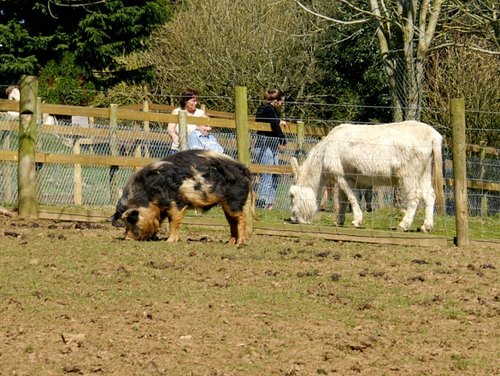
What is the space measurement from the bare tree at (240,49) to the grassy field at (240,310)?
778 inches

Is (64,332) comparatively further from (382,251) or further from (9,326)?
(382,251)

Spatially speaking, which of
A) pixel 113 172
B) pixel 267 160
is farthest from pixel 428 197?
pixel 113 172

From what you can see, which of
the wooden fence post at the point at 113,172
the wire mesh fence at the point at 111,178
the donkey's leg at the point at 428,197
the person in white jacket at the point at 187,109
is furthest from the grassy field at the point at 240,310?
the person in white jacket at the point at 187,109

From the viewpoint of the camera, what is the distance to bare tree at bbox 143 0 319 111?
102ft

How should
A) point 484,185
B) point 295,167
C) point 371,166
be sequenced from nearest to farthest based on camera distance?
point 371,166, point 295,167, point 484,185

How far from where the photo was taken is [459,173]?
12.2m

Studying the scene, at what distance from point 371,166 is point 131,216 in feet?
12.3

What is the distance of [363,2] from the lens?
25.0 meters

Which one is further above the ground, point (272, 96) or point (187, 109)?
point (272, 96)

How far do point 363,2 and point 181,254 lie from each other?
15.3m

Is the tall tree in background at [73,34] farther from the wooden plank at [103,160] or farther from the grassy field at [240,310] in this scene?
the grassy field at [240,310]

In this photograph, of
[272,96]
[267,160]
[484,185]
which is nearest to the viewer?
[267,160]

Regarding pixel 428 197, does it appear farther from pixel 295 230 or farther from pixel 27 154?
pixel 27 154

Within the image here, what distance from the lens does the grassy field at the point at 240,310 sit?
23.1ft
